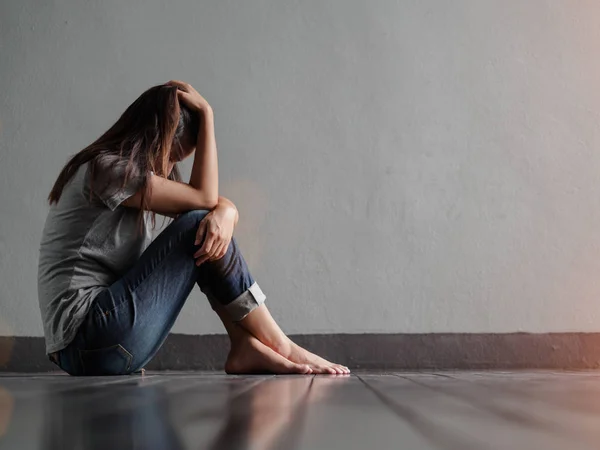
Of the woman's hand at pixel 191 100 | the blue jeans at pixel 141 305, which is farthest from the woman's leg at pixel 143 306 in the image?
the woman's hand at pixel 191 100

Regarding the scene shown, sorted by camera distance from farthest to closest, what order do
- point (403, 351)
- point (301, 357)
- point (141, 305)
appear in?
point (403, 351), point (301, 357), point (141, 305)

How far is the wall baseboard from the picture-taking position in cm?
285

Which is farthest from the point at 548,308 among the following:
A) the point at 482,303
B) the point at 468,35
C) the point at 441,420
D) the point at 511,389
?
the point at 441,420

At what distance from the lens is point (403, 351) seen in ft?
9.48

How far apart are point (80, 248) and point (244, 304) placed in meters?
0.39

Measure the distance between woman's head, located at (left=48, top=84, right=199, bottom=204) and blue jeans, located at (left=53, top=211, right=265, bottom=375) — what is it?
130 mm

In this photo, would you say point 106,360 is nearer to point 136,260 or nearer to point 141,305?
point 141,305

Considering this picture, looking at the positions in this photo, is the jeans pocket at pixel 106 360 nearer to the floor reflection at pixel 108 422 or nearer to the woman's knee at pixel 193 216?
the woman's knee at pixel 193 216

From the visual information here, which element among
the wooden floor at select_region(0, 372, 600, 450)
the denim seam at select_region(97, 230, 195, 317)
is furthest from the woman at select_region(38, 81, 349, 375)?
the wooden floor at select_region(0, 372, 600, 450)

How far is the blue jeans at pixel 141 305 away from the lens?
1.48 meters

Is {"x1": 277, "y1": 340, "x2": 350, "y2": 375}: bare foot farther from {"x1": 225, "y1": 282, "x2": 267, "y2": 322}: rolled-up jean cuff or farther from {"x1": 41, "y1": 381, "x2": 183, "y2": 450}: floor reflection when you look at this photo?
{"x1": 41, "y1": 381, "x2": 183, "y2": 450}: floor reflection

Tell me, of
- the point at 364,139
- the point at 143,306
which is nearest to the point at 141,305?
the point at 143,306

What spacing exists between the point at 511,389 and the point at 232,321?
93 cm

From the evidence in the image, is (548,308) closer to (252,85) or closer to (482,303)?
(482,303)
